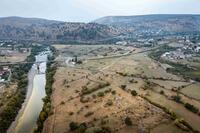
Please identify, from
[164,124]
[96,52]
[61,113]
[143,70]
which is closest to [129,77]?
[143,70]

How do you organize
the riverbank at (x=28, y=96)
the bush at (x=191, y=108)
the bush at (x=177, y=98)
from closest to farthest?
1. the bush at (x=191, y=108)
2. the riverbank at (x=28, y=96)
3. the bush at (x=177, y=98)

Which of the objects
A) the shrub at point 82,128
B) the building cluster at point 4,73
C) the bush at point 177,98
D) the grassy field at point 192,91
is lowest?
the building cluster at point 4,73

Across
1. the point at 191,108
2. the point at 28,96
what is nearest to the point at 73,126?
the point at 191,108

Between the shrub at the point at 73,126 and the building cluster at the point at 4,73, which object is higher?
the shrub at the point at 73,126

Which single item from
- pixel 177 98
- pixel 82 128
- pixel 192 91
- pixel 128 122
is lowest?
pixel 192 91

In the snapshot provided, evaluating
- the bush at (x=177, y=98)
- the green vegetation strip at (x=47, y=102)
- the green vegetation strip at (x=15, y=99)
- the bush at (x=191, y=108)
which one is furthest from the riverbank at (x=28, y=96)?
the bush at (x=191, y=108)

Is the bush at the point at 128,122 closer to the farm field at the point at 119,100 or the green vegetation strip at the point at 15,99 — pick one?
the farm field at the point at 119,100

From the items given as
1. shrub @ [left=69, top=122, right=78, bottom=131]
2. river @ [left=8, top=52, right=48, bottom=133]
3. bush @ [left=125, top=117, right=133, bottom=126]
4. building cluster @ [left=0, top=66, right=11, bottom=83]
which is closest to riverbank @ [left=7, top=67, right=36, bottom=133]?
river @ [left=8, top=52, right=48, bottom=133]

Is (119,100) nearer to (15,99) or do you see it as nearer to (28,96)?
→ (15,99)

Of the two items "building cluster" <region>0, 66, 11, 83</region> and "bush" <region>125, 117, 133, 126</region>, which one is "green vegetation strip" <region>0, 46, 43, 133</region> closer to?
"building cluster" <region>0, 66, 11, 83</region>

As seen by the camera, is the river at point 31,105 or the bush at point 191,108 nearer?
the bush at point 191,108
